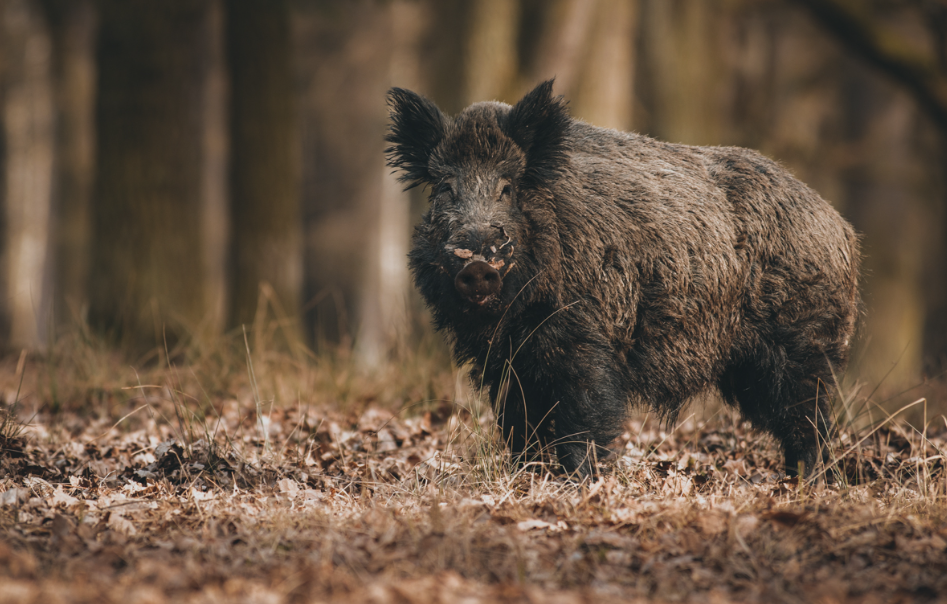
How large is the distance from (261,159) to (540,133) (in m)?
5.82

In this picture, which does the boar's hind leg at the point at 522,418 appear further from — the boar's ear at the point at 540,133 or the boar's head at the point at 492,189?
the boar's ear at the point at 540,133

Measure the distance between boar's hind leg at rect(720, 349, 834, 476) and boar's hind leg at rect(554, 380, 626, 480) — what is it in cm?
111

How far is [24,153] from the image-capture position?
1945cm

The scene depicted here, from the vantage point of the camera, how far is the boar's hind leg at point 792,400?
520cm

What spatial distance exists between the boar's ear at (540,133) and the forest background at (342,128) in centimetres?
223

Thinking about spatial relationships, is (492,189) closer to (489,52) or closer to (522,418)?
(522,418)

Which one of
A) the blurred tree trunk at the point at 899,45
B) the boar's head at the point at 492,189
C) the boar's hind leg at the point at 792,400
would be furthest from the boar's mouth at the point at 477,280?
the blurred tree trunk at the point at 899,45

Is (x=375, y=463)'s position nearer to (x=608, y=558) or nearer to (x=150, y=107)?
(x=608, y=558)

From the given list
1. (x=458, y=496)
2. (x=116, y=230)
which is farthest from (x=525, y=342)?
(x=116, y=230)

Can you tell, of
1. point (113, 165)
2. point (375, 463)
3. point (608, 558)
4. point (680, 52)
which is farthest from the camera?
point (680, 52)

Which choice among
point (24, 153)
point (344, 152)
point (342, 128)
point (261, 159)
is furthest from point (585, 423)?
point (24, 153)

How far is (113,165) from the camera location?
27.4 ft

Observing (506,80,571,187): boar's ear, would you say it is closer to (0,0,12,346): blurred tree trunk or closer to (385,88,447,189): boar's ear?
(385,88,447,189): boar's ear

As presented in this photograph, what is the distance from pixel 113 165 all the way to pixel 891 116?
13.9 meters
